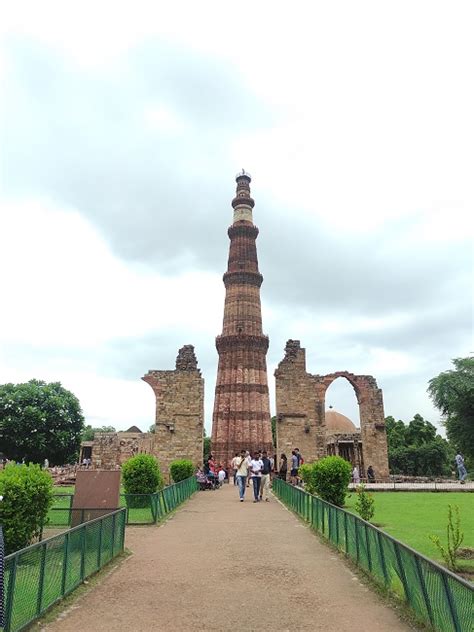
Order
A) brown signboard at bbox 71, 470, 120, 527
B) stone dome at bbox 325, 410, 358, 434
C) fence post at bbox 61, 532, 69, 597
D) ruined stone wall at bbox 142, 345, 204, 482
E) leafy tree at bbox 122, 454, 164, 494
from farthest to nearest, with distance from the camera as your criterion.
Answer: stone dome at bbox 325, 410, 358, 434 → ruined stone wall at bbox 142, 345, 204, 482 → leafy tree at bbox 122, 454, 164, 494 → brown signboard at bbox 71, 470, 120, 527 → fence post at bbox 61, 532, 69, 597

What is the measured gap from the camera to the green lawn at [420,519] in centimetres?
725

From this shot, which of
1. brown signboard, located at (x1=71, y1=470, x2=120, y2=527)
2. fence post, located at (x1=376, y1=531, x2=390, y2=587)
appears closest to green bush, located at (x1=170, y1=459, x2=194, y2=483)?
brown signboard, located at (x1=71, y1=470, x2=120, y2=527)

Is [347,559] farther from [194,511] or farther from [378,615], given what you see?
[194,511]

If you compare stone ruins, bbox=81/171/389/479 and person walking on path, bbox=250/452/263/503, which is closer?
person walking on path, bbox=250/452/263/503

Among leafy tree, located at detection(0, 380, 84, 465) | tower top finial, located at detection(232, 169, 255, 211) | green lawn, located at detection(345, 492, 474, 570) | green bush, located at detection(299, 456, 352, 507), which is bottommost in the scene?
green lawn, located at detection(345, 492, 474, 570)

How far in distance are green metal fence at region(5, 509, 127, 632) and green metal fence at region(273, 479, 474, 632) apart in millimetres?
3115

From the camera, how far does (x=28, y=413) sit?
22.1 metres

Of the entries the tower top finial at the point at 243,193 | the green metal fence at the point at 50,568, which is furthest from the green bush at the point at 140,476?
the tower top finial at the point at 243,193

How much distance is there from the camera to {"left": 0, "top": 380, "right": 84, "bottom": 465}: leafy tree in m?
21.8

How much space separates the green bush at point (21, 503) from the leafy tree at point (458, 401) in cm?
2017

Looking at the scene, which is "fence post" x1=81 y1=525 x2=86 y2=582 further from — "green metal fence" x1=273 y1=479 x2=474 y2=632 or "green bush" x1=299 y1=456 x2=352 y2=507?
"green bush" x1=299 y1=456 x2=352 y2=507

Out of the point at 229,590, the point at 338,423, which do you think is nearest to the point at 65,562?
the point at 229,590

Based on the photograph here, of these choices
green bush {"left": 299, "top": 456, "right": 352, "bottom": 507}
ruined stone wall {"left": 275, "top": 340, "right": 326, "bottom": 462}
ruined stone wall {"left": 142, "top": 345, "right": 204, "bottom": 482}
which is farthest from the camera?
ruined stone wall {"left": 275, "top": 340, "right": 326, "bottom": 462}

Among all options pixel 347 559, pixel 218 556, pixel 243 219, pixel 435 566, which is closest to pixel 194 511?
pixel 218 556
